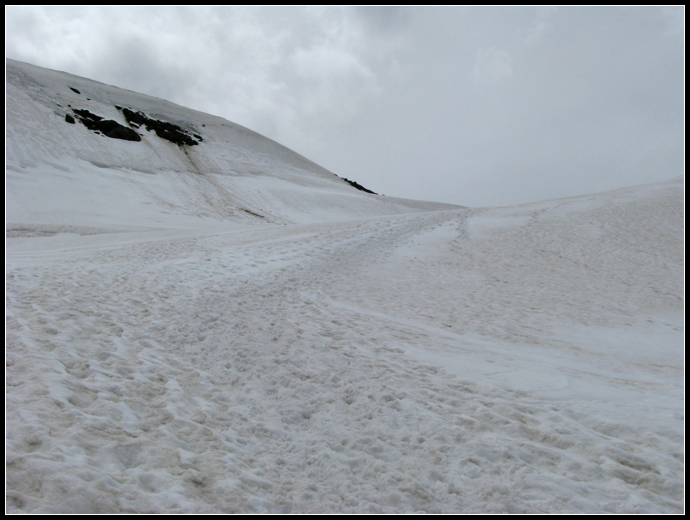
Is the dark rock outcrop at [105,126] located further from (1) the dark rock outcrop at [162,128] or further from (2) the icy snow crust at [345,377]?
(2) the icy snow crust at [345,377]

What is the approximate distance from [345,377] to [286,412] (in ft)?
3.36

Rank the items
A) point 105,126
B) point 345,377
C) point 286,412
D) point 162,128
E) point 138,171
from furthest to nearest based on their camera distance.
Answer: point 162,128 < point 105,126 < point 138,171 < point 345,377 < point 286,412

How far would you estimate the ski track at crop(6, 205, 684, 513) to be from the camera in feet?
9.47

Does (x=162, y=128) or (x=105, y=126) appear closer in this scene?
(x=105, y=126)

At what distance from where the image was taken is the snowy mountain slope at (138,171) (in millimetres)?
21609

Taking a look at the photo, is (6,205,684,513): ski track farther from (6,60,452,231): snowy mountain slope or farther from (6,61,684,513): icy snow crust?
(6,60,452,231): snowy mountain slope

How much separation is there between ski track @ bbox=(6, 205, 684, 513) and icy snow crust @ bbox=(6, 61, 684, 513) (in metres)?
0.02

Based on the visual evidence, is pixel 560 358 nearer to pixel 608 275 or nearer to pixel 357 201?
pixel 608 275

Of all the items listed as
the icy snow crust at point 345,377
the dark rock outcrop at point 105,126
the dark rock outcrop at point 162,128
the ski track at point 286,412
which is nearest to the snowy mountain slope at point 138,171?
the dark rock outcrop at point 162,128

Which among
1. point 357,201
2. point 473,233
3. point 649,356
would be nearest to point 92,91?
point 357,201

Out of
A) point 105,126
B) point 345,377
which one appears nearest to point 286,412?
point 345,377

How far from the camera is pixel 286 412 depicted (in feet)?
13.5

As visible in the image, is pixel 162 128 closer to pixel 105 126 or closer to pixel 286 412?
pixel 105 126

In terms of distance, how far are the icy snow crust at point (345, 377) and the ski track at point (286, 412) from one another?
0.07ft
